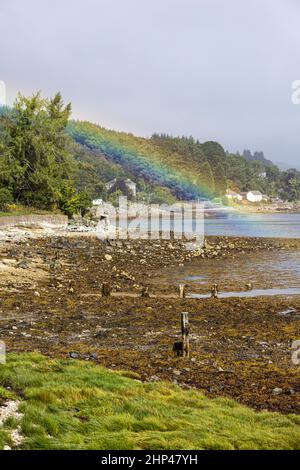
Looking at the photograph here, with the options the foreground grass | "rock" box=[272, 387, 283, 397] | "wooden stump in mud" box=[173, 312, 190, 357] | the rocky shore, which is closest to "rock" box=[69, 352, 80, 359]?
the rocky shore

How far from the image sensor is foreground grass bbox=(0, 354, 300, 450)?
8500mm

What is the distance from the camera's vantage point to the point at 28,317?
18969 mm

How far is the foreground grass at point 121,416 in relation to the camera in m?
8.50

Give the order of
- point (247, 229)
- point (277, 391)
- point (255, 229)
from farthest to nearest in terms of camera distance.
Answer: point (255, 229), point (247, 229), point (277, 391)

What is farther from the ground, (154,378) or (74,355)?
(74,355)

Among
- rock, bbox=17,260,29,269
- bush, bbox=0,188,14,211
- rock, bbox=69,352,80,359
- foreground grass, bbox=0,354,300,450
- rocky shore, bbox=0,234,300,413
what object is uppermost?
bush, bbox=0,188,14,211

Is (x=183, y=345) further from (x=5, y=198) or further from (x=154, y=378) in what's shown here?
(x=5, y=198)

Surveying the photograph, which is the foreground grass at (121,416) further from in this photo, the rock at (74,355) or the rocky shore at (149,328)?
the rock at (74,355)

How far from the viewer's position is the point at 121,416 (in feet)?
31.3

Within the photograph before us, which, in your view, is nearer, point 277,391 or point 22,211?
point 277,391

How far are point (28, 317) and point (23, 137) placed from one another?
5157 cm

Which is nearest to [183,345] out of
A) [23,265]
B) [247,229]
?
[23,265]

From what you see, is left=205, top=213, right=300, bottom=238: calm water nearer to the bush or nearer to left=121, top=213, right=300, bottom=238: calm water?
left=121, top=213, right=300, bottom=238: calm water
